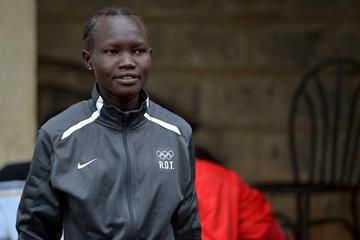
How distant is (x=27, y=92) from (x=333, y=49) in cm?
217

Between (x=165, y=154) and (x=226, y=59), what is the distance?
3.67 meters

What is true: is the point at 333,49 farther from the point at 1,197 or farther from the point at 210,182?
the point at 1,197

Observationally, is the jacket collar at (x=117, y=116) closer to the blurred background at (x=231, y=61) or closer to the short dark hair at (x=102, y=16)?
the short dark hair at (x=102, y=16)

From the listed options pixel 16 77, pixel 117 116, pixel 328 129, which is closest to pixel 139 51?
pixel 117 116

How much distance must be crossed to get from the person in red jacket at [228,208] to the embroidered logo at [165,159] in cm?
156

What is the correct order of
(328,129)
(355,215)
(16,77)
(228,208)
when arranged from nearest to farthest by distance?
(228,208)
(16,77)
(355,215)
(328,129)

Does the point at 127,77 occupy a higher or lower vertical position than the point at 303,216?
higher

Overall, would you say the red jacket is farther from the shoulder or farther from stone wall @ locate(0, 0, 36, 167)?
the shoulder

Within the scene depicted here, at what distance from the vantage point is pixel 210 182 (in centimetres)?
468

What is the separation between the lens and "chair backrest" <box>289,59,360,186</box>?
6266mm

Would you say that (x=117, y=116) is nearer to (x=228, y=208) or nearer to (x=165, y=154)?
(x=165, y=154)

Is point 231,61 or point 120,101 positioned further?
point 231,61

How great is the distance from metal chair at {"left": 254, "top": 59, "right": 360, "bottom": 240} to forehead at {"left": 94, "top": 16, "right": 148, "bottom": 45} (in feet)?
10.2

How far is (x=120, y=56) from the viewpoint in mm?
2912
